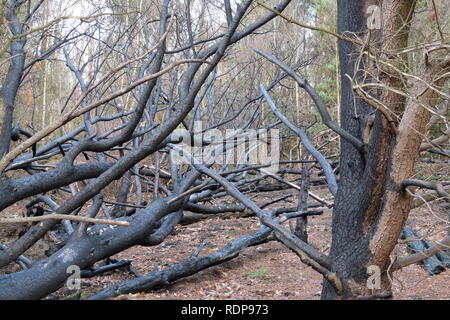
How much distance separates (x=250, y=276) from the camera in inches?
192

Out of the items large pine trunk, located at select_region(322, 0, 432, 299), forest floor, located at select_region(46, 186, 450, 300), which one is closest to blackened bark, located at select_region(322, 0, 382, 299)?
large pine trunk, located at select_region(322, 0, 432, 299)

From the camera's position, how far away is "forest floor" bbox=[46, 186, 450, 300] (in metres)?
4.23

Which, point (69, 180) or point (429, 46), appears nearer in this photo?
point (429, 46)

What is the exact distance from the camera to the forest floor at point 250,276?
13.9ft

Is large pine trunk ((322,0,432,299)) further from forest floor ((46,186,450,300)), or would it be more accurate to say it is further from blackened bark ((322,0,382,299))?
forest floor ((46,186,450,300))

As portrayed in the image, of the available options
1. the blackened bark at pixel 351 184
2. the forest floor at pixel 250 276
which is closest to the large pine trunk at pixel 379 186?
the blackened bark at pixel 351 184

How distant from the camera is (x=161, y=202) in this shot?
4512 millimetres

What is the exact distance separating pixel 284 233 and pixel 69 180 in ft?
5.46

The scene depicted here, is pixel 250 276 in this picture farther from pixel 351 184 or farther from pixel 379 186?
pixel 379 186

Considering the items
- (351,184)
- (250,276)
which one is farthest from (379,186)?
(250,276)

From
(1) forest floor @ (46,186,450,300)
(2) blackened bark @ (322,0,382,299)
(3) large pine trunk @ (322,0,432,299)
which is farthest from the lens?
(1) forest floor @ (46,186,450,300)
